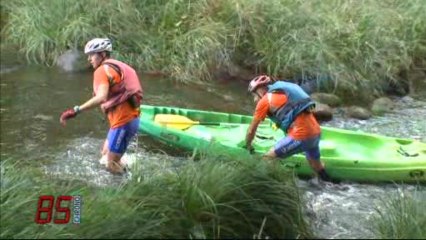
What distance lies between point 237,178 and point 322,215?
4.38ft

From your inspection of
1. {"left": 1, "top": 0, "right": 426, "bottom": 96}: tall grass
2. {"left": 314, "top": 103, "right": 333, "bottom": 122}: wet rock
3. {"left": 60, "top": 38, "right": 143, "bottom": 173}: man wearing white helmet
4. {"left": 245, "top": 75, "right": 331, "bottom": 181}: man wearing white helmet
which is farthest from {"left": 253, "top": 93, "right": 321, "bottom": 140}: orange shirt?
{"left": 1, "top": 0, "right": 426, "bottom": 96}: tall grass

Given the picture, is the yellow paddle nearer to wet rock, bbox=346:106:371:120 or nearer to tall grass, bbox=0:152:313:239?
wet rock, bbox=346:106:371:120

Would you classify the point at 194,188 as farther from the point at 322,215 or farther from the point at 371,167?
the point at 371,167

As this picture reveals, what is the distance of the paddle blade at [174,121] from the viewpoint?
7.92 m

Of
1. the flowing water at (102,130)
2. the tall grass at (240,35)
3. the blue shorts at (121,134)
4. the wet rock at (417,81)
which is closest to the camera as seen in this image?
the flowing water at (102,130)

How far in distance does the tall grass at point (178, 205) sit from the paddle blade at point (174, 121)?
2.95 meters

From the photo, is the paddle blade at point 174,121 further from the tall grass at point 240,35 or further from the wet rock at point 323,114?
the tall grass at point 240,35

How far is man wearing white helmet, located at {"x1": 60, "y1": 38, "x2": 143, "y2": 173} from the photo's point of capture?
6.12 metres

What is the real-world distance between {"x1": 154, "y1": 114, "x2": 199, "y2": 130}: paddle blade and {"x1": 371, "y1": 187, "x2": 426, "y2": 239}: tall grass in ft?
Result: 11.3

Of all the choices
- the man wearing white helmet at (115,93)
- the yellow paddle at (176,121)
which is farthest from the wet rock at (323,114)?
the man wearing white helmet at (115,93)

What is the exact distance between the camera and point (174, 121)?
8.01 meters

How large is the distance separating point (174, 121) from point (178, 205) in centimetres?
374

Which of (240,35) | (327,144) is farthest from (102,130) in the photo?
(240,35)

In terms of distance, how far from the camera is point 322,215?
5.66 metres
